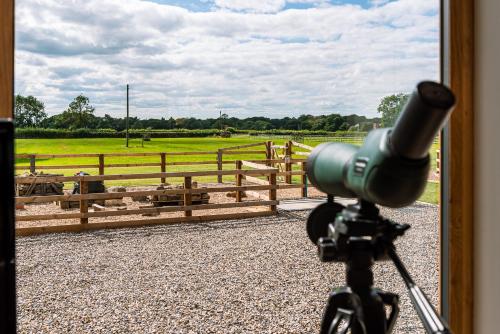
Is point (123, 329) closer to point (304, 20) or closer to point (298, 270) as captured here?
point (298, 270)

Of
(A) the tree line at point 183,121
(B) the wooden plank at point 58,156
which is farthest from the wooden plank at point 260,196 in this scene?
(B) the wooden plank at point 58,156

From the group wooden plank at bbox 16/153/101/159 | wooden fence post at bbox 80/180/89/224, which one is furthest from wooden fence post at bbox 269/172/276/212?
wooden plank at bbox 16/153/101/159

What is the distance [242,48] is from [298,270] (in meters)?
1.36

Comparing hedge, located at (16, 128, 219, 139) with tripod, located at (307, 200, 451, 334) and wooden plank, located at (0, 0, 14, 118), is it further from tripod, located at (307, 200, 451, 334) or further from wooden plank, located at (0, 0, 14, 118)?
tripod, located at (307, 200, 451, 334)

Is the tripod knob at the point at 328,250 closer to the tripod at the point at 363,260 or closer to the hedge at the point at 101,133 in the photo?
the tripod at the point at 363,260

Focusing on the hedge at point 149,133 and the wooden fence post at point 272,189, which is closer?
the hedge at point 149,133

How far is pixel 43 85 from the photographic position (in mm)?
1543

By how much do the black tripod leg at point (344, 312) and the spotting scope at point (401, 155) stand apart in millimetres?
143

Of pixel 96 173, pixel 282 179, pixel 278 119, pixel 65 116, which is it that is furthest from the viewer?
pixel 282 179

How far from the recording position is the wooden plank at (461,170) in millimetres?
1367

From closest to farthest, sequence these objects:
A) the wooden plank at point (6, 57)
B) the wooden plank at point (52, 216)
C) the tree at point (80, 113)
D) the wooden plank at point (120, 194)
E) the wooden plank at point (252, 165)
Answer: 1. the wooden plank at point (6, 57)
2. the tree at point (80, 113)
3. the wooden plank at point (52, 216)
4. the wooden plank at point (120, 194)
5. the wooden plank at point (252, 165)

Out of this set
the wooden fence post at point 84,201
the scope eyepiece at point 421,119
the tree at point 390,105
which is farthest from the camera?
the wooden fence post at point 84,201

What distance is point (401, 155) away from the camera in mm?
550

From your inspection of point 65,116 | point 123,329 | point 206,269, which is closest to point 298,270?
point 206,269
